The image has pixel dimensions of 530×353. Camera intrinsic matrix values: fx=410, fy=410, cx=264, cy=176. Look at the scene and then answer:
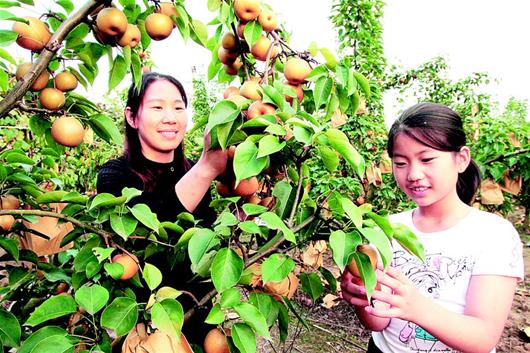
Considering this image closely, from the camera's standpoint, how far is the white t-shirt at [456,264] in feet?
3.81

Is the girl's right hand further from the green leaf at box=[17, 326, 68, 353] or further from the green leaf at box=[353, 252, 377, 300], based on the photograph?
the green leaf at box=[17, 326, 68, 353]

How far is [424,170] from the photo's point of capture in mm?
1208

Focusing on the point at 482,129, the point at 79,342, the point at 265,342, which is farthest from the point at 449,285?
the point at 265,342

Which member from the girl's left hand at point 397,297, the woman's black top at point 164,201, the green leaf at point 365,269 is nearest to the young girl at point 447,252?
the girl's left hand at point 397,297

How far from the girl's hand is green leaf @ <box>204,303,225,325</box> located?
35cm

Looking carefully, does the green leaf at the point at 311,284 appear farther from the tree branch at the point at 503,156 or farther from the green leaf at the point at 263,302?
the tree branch at the point at 503,156

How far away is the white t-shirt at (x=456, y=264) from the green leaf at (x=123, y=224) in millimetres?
721

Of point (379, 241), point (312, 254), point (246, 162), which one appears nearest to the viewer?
point (379, 241)

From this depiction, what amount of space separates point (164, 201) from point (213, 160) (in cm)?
33

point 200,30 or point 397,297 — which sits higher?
point 200,30

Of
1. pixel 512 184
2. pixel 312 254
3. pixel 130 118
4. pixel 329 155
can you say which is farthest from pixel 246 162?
pixel 312 254

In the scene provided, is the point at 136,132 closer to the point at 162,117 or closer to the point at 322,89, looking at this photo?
the point at 162,117

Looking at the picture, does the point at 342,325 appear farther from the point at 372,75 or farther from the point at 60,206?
the point at 60,206

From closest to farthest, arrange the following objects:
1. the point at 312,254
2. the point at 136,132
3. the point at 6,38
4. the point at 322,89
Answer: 1. the point at 6,38
2. the point at 322,89
3. the point at 136,132
4. the point at 312,254
